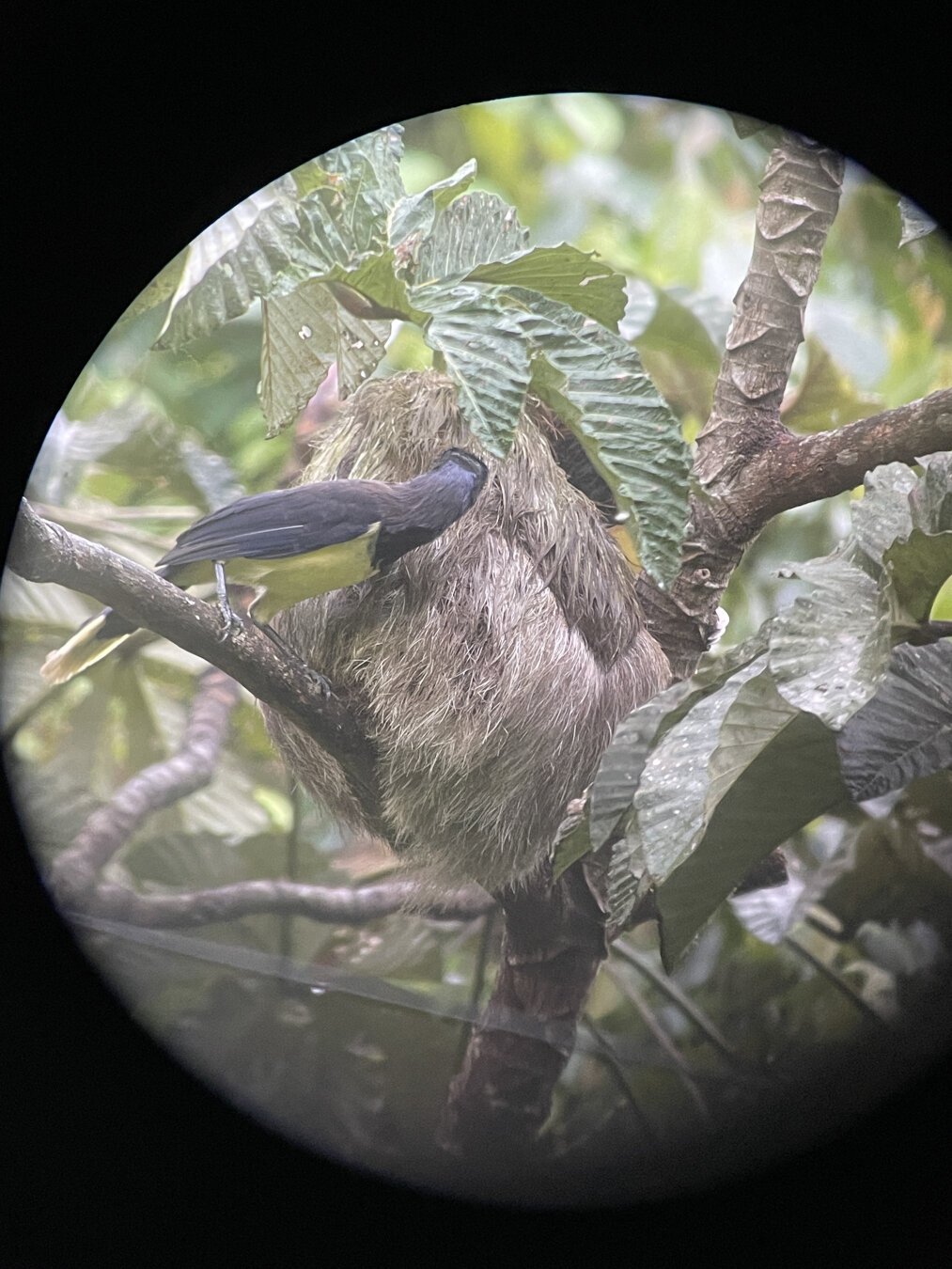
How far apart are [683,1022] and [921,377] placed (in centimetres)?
47

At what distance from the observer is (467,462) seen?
2.47ft

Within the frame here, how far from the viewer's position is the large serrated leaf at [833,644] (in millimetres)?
651

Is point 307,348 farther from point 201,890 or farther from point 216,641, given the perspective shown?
point 201,890

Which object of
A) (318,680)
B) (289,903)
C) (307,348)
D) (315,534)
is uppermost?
(307,348)

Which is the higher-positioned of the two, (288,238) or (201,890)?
(288,238)

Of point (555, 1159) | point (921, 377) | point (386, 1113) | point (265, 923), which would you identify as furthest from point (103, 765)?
point (921, 377)

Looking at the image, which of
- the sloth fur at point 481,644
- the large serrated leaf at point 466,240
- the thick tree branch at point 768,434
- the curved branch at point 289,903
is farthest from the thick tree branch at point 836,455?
the curved branch at point 289,903

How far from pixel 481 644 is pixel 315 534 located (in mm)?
133

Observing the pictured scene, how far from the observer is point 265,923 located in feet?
2.58

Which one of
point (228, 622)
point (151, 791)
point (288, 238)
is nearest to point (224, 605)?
point (228, 622)

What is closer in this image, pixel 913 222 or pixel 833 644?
pixel 833 644

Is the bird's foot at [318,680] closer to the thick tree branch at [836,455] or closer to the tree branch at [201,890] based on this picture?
the tree branch at [201,890]

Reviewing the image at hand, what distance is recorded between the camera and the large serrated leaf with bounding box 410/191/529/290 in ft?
2.40

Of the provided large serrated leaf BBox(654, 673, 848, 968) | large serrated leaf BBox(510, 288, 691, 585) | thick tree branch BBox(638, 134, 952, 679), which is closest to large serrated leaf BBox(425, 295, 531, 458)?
large serrated leaf BBox(510, 288, 691, 585)
